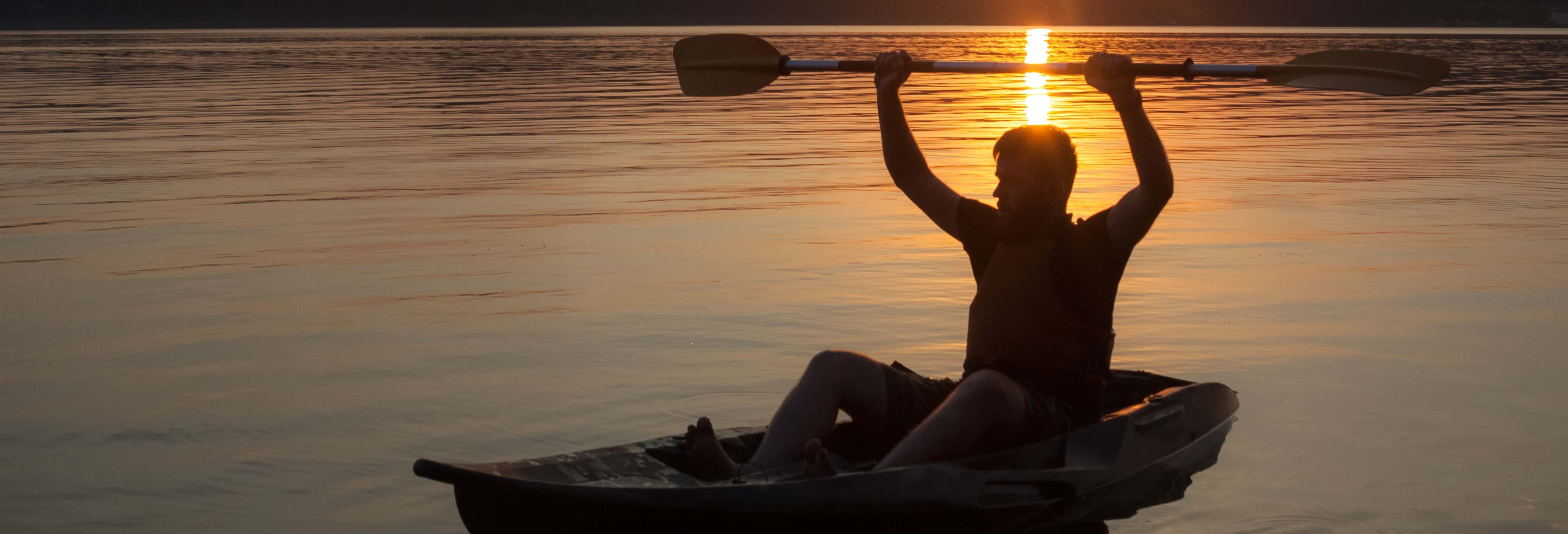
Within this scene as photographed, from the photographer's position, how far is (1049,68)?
6012 millimetres

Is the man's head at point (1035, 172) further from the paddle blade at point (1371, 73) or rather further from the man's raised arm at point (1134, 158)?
the paddle blade at point (1371, 73)

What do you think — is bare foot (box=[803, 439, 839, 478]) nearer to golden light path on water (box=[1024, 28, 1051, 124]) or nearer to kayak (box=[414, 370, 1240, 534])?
kayak (box=[414, 370, 1240, 534])

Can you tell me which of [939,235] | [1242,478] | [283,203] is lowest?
[1242,478]

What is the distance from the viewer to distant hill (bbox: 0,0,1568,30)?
126 metres

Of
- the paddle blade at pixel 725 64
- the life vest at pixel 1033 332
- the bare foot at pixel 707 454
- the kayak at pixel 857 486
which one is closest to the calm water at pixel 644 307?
the kayak at pixel 857 486

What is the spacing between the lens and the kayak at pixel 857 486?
4566mm

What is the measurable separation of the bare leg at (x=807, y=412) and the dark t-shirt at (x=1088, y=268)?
27.0 inches

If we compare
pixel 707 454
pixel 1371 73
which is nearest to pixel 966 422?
pixel 707 454

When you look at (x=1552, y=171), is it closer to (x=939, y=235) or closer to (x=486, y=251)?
(x=939, y=235)

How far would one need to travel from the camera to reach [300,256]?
11023mm

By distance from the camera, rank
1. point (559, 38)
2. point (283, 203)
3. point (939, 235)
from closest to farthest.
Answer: point (939, 235) → point (283, 203) → point (559, 38)

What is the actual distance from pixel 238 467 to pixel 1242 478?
156 inches

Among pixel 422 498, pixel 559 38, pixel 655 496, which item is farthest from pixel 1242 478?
pixel 559 38

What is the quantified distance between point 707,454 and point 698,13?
133587mm
